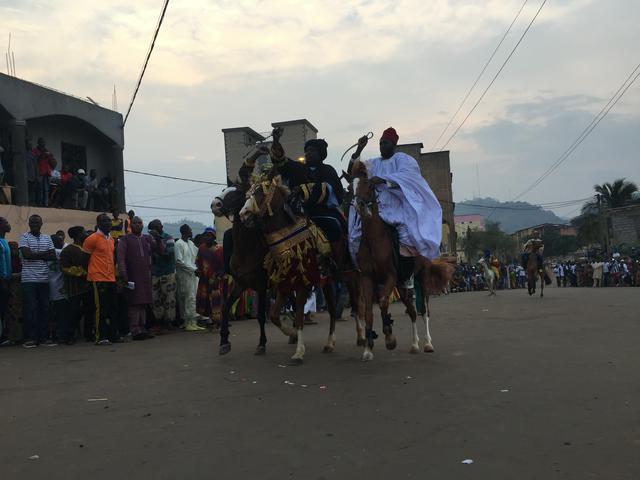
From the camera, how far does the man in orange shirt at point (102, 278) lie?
30.9ft

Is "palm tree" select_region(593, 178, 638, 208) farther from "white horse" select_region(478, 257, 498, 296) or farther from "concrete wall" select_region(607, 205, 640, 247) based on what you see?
"white horse" select_region(478, 257, 498, 296)

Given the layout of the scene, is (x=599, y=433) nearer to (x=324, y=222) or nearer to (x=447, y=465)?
(x=447, y=465)

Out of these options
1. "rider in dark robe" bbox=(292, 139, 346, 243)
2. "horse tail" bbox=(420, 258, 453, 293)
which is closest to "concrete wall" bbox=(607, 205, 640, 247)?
"horse tail" bbox=(420, 258, 453, 293)

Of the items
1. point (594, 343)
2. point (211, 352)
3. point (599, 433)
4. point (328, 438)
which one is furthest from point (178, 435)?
point (594, 343)

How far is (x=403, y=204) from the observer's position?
295 inches

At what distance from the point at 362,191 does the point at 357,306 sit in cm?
211

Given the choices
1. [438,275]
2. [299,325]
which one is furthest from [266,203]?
[438,275]

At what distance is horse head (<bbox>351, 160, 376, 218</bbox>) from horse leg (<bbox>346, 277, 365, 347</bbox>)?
4.96ft

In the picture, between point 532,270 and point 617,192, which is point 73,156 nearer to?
point 532,270

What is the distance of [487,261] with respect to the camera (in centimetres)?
2530

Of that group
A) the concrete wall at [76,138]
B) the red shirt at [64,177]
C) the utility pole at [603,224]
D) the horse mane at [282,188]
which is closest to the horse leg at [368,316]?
the horse mane at [282,188]

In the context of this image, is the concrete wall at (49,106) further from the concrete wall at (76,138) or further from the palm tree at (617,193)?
the palm tree at (617,193)

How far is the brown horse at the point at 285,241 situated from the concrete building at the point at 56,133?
12349mm

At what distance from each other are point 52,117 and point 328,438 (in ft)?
69.1
